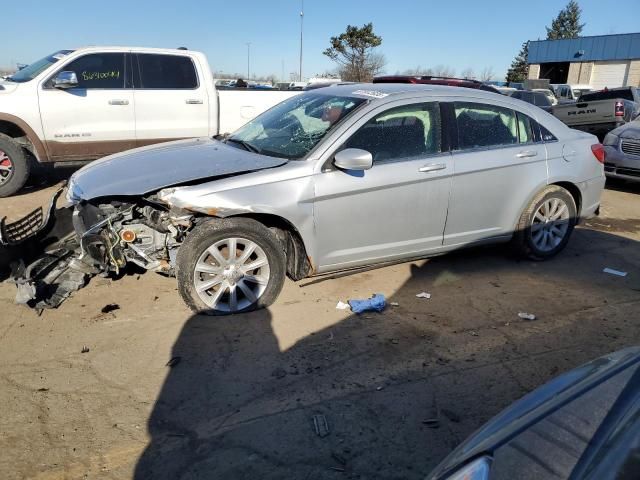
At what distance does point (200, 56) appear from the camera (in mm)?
8344

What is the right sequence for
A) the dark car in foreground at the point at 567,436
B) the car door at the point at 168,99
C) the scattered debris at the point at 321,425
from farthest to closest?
the car door at the point at 168,99, the scattered debris at the point at 321,425, the dark car in foreground at the point at 567,436

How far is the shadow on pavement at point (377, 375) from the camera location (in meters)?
2.64

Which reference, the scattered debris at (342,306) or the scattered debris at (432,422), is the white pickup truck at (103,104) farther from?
the scattered debris at (432,422)

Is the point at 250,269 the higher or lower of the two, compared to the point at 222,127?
lower

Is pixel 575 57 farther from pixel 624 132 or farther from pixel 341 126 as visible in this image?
pixel 341 126

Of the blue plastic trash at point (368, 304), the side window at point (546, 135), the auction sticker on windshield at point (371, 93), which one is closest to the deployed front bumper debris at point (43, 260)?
the blue plastic trash at point (368, 304)

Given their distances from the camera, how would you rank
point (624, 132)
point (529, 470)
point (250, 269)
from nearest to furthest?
point (529, 470) < point (250, 269) < point (624, 132)

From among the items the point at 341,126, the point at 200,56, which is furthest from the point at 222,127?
the point at 341,126

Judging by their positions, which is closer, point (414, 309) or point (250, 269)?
point (250, 269)

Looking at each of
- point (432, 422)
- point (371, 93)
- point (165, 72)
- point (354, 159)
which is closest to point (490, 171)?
point (371, 93)

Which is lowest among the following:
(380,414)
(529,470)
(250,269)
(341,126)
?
(380,414)

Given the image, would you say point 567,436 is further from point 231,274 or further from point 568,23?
point 568,23

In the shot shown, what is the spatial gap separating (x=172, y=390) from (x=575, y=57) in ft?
162

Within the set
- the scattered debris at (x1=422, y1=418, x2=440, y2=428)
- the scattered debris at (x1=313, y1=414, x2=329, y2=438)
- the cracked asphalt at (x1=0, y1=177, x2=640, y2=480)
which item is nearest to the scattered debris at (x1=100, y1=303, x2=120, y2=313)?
the cracked asphalt at (x1=0, y1=177, x2=640, y2=480)
